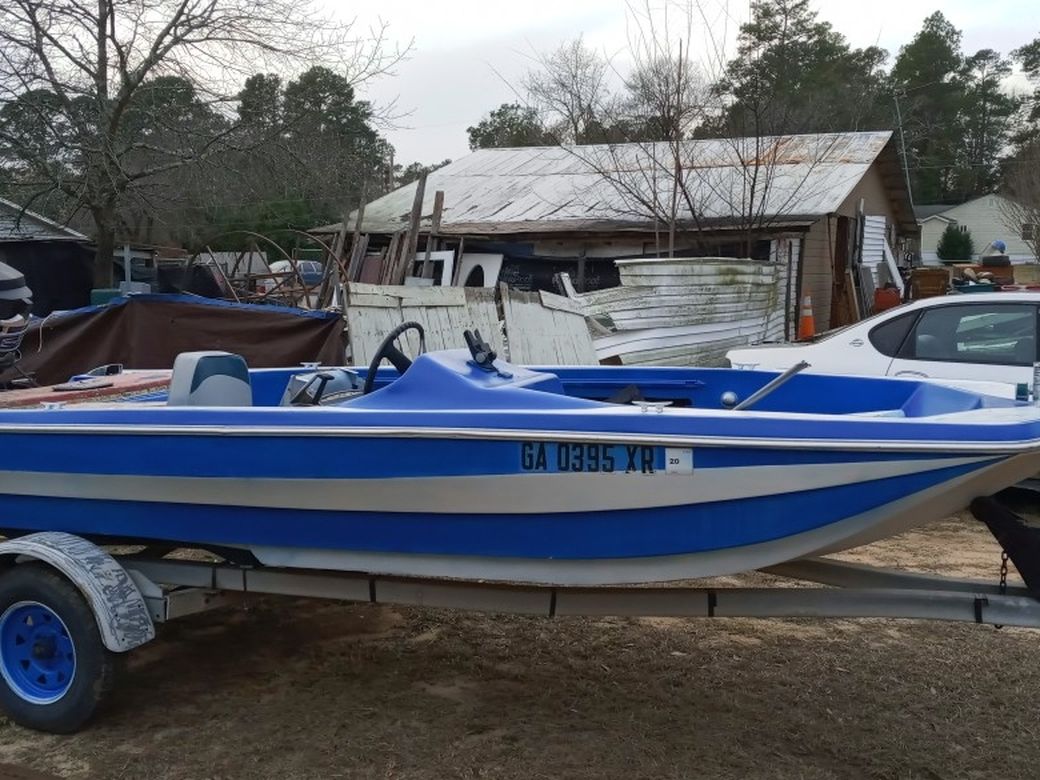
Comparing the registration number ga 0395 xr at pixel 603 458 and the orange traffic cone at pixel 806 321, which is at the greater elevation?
the orange traffic cone at pixel 806 321

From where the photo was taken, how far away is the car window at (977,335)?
7.46m

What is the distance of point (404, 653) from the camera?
5324 millimetres

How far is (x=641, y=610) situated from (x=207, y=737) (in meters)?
1.82

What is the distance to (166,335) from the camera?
10305 mm

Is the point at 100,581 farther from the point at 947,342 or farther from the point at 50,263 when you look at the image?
the point at 50,263

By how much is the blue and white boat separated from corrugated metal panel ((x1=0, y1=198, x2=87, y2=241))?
45.4 feet

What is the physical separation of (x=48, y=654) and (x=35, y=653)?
52 millimetres

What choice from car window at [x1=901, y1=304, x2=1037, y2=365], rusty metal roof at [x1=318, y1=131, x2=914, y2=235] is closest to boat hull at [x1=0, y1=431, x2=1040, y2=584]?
car window at [x1=901, y1=304, x2=1037, y2=365]

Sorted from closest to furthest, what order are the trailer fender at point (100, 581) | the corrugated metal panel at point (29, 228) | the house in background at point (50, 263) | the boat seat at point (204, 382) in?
the trailer fender at point (100, 581) → the boat seat at point (204, 382) → the corrugated metal panel at point (29, 228) → the house in background at point (50, 263)

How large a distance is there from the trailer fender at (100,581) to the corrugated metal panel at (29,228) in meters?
13.7

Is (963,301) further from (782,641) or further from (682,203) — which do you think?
(682,203)

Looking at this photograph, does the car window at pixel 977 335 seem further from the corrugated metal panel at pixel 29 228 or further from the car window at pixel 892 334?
the corrugated metal panel at pixel 29 228

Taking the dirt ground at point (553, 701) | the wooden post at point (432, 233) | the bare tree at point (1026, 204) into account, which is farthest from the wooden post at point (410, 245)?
the bare tree at point (1026, 204)

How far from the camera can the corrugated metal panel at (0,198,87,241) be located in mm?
17203
